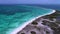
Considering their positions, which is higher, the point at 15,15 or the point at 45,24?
the point at 15,15

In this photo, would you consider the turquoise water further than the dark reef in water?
Yes

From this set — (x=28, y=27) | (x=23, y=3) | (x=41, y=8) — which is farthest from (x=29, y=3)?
(x=28, y=27)

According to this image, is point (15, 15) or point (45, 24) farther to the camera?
point (15, 15)

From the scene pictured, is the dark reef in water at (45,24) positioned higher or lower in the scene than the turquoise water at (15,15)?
lower

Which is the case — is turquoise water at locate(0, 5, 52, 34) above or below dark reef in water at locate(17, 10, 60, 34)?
above

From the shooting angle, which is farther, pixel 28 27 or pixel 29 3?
pixel 29 3

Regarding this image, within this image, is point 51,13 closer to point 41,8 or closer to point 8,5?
point 41,8

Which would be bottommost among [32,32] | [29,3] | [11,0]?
[32,32]

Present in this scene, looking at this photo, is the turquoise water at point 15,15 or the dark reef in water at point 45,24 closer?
the dark reef in water at point 45,24
